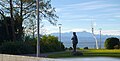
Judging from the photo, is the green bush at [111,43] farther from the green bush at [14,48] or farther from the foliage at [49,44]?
the green bush at [14,48]

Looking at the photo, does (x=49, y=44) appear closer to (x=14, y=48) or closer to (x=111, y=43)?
→ (x=14, y=48)

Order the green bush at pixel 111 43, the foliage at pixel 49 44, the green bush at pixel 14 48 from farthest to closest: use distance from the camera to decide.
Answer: the green bush at pixel 111 43 → the foliage at pixel 49 44 → the green bush at pixel 14 48

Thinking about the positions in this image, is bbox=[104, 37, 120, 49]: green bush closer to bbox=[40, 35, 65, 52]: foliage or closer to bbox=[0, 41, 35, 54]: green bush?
bbox=[40, 35, 65, 52]: foliage

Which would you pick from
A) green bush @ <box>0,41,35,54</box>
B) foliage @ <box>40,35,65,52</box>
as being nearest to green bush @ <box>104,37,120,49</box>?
foliage @ <box>40,35,65,52</box>

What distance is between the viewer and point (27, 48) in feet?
135

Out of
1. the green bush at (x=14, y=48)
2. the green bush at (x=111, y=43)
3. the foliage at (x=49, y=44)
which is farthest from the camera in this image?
the green bush at (x=111, y=43)

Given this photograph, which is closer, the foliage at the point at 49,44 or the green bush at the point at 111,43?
the foliage at the point at 49,44

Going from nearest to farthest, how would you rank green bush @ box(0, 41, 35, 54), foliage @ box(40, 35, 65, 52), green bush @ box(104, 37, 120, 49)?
green bush @ box(0, 41, 35, 54) < foliage @ box(40, 35, 65, 52) < green bush @ box(104, 37, 120, 49)

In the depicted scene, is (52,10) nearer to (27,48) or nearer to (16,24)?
Result: (16,24)

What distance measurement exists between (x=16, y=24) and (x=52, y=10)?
6142 mm

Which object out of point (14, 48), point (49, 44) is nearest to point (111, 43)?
point (49, 44)

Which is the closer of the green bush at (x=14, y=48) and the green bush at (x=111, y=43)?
the green bush at (x=14, y=48)

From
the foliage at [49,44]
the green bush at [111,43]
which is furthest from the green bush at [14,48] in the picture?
the green bush at [111,43]

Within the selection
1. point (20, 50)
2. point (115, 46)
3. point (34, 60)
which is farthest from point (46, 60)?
point (115, 46)
